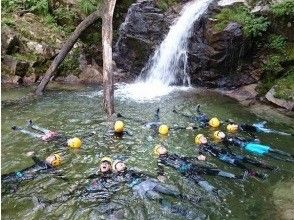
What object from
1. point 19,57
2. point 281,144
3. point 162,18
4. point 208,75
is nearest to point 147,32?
point 162,18

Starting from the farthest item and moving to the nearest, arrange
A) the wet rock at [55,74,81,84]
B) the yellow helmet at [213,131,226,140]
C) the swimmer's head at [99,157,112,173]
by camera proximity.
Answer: the wet rock at [55,74,81,84] → the yellow helmet at [213,131,226,140] → the swimmer's head at [99,157,112,173]

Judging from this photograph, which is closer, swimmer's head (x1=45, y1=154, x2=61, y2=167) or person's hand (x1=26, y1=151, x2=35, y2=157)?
swimmer's head (x1=45, y1=154, x2=61, y2=167)

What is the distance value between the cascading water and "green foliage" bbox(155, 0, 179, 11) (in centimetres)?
100

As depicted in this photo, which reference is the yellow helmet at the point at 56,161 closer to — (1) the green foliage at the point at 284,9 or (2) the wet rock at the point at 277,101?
(2) the wet rock at the point at 277,101

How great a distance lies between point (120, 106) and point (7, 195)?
5926 mm

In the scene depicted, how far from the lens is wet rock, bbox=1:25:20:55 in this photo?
14.2 metres

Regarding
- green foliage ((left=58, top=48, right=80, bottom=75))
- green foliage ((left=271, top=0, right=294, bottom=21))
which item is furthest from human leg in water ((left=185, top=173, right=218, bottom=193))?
green foliage ((left=58, top=48, right=80, bottom=75))

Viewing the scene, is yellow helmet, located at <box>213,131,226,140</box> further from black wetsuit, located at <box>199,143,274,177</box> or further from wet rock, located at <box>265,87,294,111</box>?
wet rock, located at <box>265,87,294,111</box>

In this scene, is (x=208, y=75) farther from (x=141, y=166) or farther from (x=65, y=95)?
(x=141, y=166)

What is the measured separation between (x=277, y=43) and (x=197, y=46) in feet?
9.71

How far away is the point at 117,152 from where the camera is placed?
28.3 ft

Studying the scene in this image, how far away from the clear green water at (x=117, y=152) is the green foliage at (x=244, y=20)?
8.57ft

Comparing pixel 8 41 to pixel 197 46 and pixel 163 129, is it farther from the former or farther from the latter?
pixel 163 129

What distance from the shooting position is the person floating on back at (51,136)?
8664 millimetres
